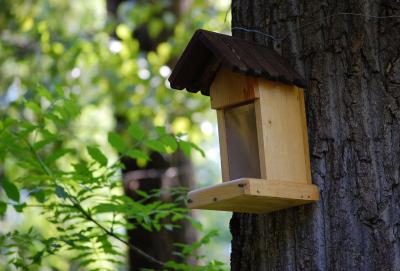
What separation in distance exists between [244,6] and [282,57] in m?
0.30

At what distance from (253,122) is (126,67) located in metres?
4.57

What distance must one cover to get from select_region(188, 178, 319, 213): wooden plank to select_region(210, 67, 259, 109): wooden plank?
0.32m

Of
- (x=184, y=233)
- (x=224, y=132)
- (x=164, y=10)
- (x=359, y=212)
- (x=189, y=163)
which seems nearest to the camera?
(x=359, y=212)

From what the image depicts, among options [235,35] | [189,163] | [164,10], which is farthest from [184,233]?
Result: [235,35]

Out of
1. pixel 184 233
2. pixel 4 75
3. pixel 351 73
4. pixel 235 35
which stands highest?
pixel 4 75

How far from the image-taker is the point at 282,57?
246 centimetres

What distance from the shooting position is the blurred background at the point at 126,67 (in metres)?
6.55

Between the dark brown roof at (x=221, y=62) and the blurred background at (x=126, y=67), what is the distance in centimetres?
361

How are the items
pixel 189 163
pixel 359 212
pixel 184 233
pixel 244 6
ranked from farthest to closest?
1. pixel 189 163
2. pixel 184 233
3. pixel 244 6
4. pixel 359 212

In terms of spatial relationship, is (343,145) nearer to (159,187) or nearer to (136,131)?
(136,131)

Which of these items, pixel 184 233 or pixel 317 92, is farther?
pixel 184 233

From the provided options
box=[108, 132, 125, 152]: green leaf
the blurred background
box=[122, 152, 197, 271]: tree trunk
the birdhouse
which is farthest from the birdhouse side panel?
the blurred background

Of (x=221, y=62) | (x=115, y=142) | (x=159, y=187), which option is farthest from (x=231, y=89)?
(x=159, y=187)

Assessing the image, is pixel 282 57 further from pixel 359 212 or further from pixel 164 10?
pixel 164 10
